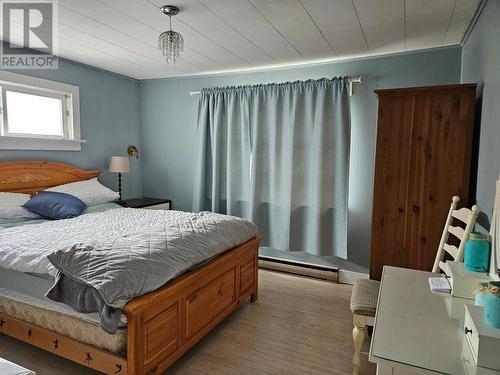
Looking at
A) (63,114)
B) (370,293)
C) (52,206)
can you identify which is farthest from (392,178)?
(63,114)

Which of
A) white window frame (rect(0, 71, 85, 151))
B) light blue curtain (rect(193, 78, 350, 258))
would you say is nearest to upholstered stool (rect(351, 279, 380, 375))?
light blue curtain (rect(193, 78, 350, 258))

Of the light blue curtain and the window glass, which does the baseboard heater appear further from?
the window glass

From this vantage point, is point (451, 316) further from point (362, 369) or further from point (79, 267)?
point (79, 267)

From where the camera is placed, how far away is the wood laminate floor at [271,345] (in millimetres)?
2062

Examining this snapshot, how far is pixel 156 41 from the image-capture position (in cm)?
293

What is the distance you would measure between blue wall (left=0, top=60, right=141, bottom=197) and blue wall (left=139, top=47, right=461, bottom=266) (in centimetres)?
19

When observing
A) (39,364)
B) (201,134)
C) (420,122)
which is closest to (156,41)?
(201,134)

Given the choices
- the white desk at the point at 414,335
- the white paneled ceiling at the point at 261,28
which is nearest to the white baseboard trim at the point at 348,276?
the white desk at the point at 414,335

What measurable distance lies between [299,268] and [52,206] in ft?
8.55

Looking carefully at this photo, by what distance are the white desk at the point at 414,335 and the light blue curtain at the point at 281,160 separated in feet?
6.66

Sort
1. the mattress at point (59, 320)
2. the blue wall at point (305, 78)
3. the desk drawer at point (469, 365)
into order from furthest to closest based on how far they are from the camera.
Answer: the blue wall at point (305, 78) < the mattress at point (59, 320) < the desk drawer at point (469, 365)

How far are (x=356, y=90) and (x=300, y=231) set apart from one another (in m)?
1.65

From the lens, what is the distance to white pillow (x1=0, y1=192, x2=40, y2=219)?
110 inches

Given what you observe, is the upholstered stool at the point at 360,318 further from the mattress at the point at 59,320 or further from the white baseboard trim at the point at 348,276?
the white baseboard trim at the point at 348,276
